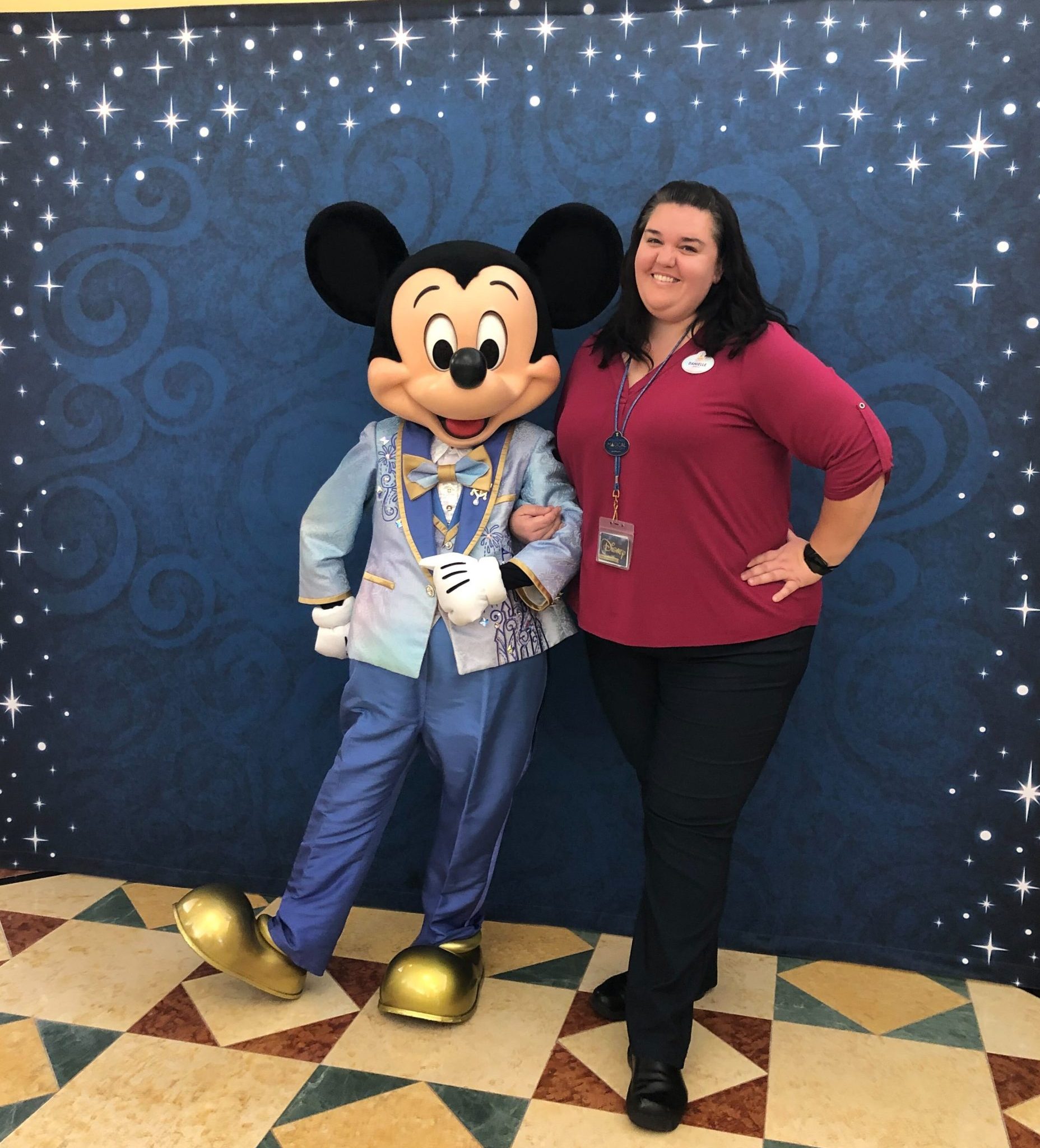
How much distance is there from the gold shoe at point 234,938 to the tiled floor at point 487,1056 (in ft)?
0.25

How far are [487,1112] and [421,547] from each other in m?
0.91

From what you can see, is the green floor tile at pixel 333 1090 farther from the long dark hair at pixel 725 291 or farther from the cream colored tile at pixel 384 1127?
the long dark hair at pixel 725 291

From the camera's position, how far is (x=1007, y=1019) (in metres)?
1.91

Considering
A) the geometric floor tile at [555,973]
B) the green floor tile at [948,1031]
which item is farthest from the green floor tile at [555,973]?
the green floor tile at [948,1031]

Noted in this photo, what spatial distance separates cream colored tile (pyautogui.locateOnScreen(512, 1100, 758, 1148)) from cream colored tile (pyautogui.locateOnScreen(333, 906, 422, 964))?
55 centimetres

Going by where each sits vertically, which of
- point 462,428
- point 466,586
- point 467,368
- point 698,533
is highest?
point 467,368

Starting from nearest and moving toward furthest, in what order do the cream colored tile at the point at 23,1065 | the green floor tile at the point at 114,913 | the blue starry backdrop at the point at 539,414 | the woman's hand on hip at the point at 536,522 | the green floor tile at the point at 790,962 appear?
1. the cream colored tile at the point at 23,1065
2. the woman's hand on hip at the point at 536,522
3. the blue starry backdrop at the point at 539,414
4. the green floor tile at the point at 790,962
5. the green floor tile at the point at 114,913

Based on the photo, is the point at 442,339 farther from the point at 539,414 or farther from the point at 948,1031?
the point at 948,1031

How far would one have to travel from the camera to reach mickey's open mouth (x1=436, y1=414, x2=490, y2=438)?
180 centimetres

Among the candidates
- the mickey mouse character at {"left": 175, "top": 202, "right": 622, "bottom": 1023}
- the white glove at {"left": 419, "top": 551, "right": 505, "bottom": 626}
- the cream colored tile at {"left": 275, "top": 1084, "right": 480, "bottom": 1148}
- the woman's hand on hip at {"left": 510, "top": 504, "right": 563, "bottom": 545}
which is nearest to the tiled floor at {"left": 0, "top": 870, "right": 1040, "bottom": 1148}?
the cream colored tile at {"left": 275, "top": 1084, "right": 480, "bottom": 1148}

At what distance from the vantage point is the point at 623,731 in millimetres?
1759

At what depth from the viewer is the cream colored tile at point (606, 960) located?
200 centimetres

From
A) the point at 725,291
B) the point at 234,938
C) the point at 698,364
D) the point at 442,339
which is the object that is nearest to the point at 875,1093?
the point at 234,938

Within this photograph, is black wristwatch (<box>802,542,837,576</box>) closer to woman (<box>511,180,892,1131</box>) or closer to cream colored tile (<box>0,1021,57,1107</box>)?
woman (<box>511,180,892,1131</box>)
